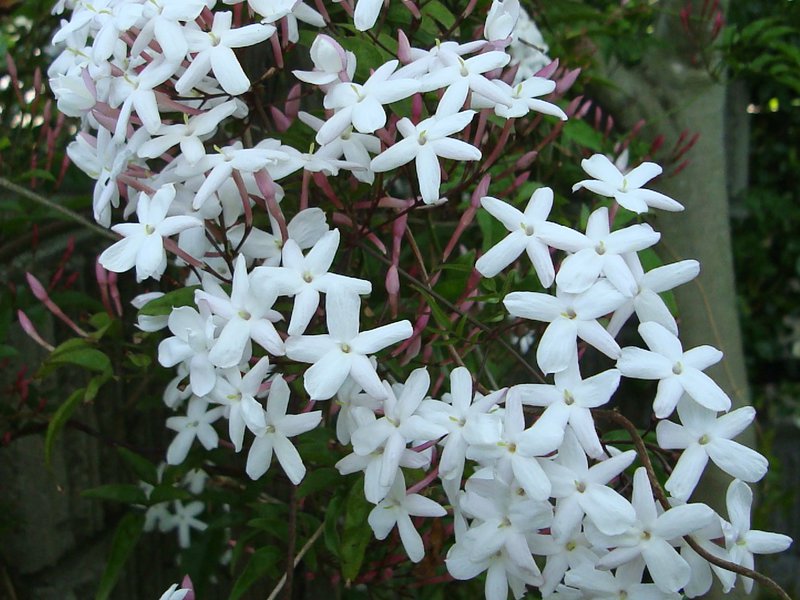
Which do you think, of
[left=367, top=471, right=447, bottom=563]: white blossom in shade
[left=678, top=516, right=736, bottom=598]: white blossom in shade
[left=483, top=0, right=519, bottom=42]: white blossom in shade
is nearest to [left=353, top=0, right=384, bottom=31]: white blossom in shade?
[left=483, top=0, right=519, bottom=42]: white blossom in shade

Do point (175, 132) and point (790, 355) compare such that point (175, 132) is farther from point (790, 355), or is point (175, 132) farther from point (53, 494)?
point (790, 355)

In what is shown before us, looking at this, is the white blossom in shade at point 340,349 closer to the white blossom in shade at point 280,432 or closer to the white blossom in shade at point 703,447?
the white blossom in shade at point 280,432

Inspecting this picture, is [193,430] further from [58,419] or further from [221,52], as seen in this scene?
[221,52]

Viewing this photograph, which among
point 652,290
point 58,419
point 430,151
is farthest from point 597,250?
point 58,419

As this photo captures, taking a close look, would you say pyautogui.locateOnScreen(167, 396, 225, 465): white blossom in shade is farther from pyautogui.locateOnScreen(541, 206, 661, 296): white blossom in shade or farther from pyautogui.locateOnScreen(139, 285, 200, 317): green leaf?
pyautogui.locateOnScreen(541, 206, 661, 296): white blossom in shade

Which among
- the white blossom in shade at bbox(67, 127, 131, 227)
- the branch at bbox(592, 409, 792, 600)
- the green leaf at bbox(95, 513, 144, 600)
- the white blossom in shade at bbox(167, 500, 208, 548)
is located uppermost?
the white blossom in shade at bbox(67, 127, 131, 227)
